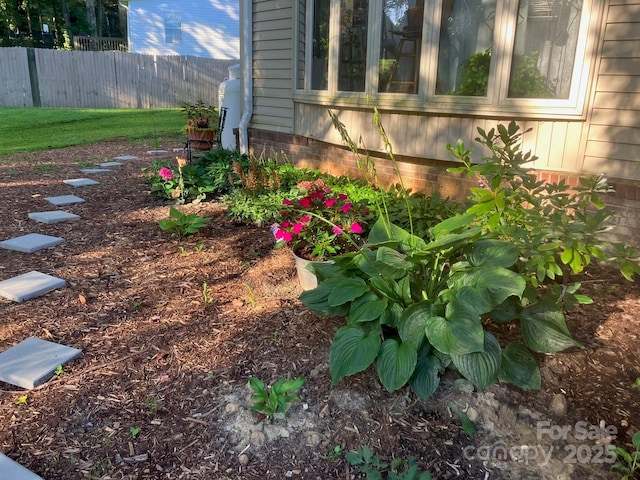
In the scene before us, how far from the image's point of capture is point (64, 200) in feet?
16.1

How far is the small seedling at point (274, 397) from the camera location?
6.28 ft

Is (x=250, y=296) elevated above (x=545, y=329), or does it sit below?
below

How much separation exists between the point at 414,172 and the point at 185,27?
61.8ft

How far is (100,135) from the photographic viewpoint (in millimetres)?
9977

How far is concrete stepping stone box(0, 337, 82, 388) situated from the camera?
6.98 ft

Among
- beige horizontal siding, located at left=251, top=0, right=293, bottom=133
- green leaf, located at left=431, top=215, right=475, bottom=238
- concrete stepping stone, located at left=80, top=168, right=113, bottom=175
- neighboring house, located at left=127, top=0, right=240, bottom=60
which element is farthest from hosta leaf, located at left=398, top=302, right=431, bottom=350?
neighboring house, located at left=127, top=0, right=240, bottom=60

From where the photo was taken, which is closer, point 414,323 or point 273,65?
point 414,323

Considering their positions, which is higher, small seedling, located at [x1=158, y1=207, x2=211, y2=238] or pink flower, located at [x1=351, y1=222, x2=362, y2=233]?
pink flower, located at [x1=351, y1=222, x2=362, y2=233]

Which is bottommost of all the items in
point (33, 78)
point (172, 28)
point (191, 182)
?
point (191, 182)

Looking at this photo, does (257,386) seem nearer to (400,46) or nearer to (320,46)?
(400,46)

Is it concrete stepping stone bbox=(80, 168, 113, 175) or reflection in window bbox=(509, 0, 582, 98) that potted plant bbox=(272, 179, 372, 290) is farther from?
concrete stepping stone bbox=(80, 168, 113, 175)

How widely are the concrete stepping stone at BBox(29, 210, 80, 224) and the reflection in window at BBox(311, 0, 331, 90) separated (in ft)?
9.34

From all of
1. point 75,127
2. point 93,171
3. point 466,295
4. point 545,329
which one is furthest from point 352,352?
point 75,127

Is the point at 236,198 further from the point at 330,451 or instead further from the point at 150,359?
the point at 330,451
